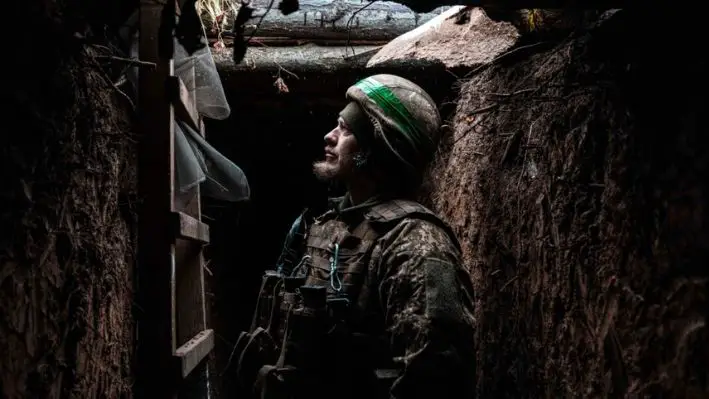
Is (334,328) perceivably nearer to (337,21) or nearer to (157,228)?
(157,228)

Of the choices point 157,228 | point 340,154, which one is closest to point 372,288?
point 340,154

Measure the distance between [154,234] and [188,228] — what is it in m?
0.21

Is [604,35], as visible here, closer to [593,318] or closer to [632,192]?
[632,192]

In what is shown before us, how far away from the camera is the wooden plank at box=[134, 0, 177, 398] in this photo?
82.0 inches

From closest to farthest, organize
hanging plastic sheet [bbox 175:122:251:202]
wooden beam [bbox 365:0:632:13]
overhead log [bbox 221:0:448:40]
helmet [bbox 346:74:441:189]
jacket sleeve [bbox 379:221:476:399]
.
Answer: wooden beam [bbox 365:0:632:13] → jacket sleeve [bbox 379:221:476:399] → hanging plastic sheet [bbox 175:122:251:202] → helmet [bbox 346:74:441:189] → overhead log [bbox 221:0:448:40]

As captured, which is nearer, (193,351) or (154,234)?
(154,234)

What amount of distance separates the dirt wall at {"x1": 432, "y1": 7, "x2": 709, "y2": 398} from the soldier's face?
1.60 ft

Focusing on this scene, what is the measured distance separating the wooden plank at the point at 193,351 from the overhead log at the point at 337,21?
1.51 meters

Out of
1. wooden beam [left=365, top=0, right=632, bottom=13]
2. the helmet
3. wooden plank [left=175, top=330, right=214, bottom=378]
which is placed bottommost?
wooden plank [left=175, top=330, right=214, bottom=378]

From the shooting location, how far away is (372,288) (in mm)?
2285

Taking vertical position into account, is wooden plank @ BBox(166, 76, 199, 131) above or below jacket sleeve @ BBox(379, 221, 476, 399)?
above

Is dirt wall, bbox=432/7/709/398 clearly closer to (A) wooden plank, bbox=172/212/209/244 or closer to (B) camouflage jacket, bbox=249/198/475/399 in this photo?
(B) camouflage jacket, bbox=249/198/475/399

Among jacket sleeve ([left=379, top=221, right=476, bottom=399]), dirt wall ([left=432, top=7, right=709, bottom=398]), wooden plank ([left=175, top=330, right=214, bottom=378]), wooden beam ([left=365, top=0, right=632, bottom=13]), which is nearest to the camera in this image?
dirt wall ([left=432, top=7, right=709, bottom=398])

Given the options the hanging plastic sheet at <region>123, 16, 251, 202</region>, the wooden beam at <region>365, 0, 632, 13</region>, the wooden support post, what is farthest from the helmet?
the wooden beam at <region>365, 0, 632, 13</region>
